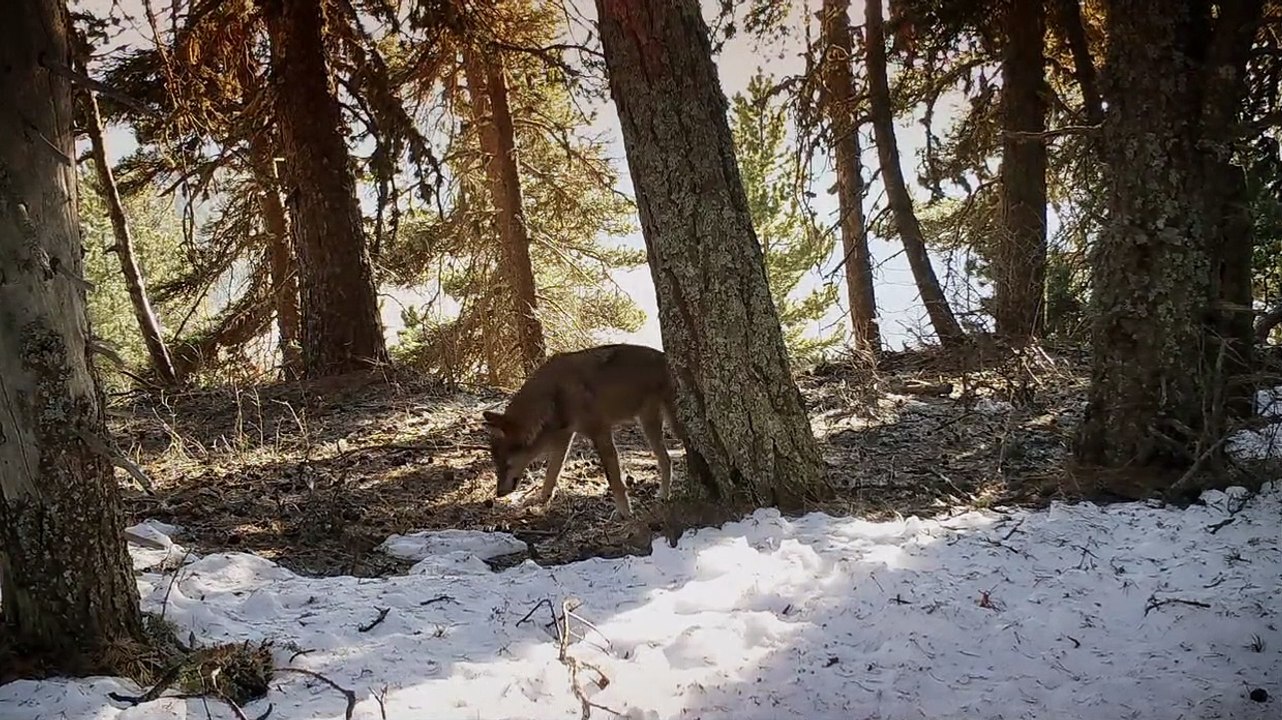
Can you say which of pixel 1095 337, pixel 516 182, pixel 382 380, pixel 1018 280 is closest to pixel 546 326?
pixel 516 182

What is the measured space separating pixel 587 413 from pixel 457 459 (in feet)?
5.55

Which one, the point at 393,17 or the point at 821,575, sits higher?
the point at 393,17

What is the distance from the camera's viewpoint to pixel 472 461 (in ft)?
32.3

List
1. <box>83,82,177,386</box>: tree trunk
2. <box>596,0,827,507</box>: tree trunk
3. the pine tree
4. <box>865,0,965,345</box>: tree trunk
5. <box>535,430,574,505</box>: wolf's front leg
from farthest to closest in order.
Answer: the pine tree
<box>865,0,965,345</box>: tree trunk
<box>83,82,177,386</box>: tree trunk
<box>535,430,574,505</box>: wolf's front leg
<box>596,0,827,507</box>: tree trunk

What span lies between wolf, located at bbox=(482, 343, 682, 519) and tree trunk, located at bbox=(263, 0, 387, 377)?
148 inches

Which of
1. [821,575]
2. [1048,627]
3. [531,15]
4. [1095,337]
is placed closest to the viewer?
[1048,627]

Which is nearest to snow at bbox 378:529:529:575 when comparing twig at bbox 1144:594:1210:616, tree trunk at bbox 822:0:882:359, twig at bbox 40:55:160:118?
twig at bbox 40:55:160:118

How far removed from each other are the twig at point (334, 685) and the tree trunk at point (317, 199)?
26.7 ft

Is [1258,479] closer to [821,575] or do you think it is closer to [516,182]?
[821,575]

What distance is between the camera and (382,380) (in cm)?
1209

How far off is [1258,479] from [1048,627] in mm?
2458

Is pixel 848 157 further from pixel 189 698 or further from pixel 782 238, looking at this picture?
pixel 189 698

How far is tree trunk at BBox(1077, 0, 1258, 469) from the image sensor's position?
253 inches

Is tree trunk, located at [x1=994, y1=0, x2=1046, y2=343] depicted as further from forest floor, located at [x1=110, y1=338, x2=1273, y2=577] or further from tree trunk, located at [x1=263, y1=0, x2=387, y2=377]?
tree trunk, located at [x1=263, y1=0, x2=387, y2=377]
